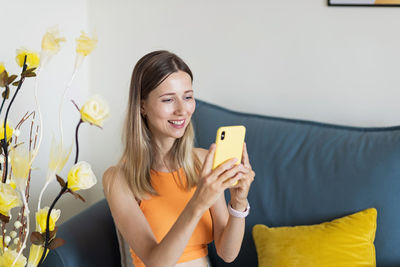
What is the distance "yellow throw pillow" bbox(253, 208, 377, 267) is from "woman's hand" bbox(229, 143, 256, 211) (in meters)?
0.25

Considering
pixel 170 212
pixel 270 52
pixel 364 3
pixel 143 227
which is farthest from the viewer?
pixel 270 52

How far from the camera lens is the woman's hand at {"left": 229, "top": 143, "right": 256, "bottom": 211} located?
1339 millimetres

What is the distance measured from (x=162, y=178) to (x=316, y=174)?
0.54m

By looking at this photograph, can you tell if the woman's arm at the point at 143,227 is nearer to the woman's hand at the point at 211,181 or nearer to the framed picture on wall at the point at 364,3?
the woman's hand at the point at 211,181

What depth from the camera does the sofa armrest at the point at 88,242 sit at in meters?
1.57

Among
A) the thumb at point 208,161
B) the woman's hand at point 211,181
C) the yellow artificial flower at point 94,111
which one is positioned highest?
the yellow artificial flower at point 94,111

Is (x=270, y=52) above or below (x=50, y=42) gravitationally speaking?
below

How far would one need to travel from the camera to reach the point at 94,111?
1.15 meters

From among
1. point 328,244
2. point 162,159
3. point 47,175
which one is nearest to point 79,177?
point 47,175

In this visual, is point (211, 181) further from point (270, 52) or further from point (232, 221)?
point (270, 52)

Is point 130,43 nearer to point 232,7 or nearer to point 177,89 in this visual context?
point 232,7

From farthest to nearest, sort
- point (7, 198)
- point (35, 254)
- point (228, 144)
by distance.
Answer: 1. point (228, 144)
2. point (35, 254)
3. point (7, 198)

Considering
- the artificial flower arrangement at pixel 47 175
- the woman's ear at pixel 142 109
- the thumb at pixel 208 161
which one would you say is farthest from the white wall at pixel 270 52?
the artificial flower arrangement at pixel 47 175

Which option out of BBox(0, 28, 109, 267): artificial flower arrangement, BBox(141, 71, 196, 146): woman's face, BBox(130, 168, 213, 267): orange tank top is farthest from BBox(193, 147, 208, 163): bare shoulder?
BBox(0, 28, 109, 267): artificial flower arrangement
